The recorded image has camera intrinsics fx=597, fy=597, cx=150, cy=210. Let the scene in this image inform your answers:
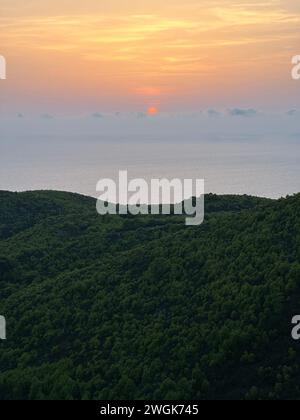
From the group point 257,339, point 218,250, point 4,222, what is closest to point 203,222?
point 218,250

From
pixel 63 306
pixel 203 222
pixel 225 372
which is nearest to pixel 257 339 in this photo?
pixel 225 372

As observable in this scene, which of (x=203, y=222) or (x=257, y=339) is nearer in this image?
(x=257, y=339)

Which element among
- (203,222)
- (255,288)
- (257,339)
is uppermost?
(203,222)
